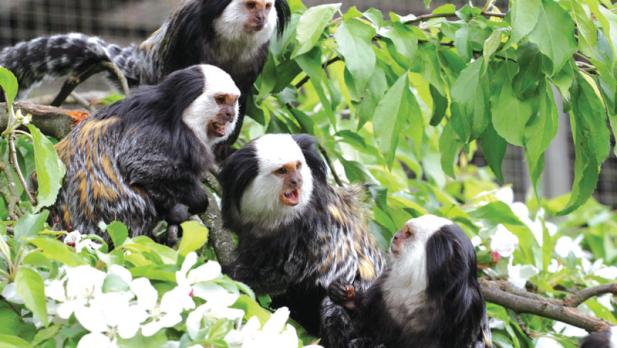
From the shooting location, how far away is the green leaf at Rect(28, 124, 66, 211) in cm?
266

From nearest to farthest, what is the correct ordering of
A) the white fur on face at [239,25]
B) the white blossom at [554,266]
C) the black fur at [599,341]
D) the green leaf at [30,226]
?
the green leaf at [30,226] → the black fur at [599,341] → the white fur on face at [239,25] → the white blossom at [554,266]

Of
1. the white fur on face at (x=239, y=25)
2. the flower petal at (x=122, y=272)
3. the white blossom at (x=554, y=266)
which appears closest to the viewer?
the flower petal at (x=122, y=272)

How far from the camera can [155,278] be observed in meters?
2.25

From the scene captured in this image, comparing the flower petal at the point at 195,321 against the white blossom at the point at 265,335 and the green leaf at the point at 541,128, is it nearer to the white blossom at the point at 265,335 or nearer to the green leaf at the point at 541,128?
the white blossom at the point at 265,335

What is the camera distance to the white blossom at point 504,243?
3.97 meters

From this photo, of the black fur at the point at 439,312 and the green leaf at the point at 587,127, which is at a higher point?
the green leaf at the point at 587,127

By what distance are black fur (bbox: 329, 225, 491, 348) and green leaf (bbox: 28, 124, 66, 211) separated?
1002mm

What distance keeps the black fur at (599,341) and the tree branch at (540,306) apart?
0.31 ft

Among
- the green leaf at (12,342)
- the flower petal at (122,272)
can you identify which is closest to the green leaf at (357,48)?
the flower petal at (122,272)

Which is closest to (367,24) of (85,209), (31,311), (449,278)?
(449,278)

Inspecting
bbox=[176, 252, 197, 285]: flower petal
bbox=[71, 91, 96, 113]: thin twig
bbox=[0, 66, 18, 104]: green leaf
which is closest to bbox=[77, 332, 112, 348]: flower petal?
bbox=[176, 252, 197, 285]: flower petal

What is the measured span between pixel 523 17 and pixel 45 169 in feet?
4.26

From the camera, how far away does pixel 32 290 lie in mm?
2080

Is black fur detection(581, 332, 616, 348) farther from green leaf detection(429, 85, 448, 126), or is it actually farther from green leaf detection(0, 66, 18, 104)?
green leaf detection(0, 66, 18, 104)
